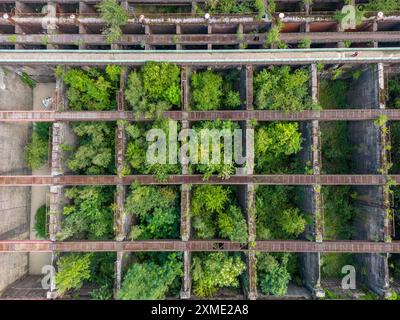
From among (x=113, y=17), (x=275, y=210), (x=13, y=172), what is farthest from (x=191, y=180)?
(x=13, y=172)

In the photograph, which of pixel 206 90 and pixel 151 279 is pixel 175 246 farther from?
pixel 206 90

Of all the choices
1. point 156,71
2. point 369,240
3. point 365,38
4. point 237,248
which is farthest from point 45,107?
point 369,240

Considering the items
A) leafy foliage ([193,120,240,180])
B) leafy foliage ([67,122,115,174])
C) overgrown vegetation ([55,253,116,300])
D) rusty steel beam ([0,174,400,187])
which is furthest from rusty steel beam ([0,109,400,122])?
overgrown vegetation ([55,253,116,300])

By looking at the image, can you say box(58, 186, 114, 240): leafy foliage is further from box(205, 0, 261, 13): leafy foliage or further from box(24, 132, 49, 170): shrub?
box(205, 0, 261, 13): leafy foliage

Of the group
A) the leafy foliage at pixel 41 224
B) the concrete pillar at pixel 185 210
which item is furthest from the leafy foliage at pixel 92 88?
the leafy foliage at pixel 41 224

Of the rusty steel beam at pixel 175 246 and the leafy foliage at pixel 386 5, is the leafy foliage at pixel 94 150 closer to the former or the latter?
the rusty steel beam at pixel 175 246

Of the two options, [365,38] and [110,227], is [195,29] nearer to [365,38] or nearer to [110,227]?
[365,38]
